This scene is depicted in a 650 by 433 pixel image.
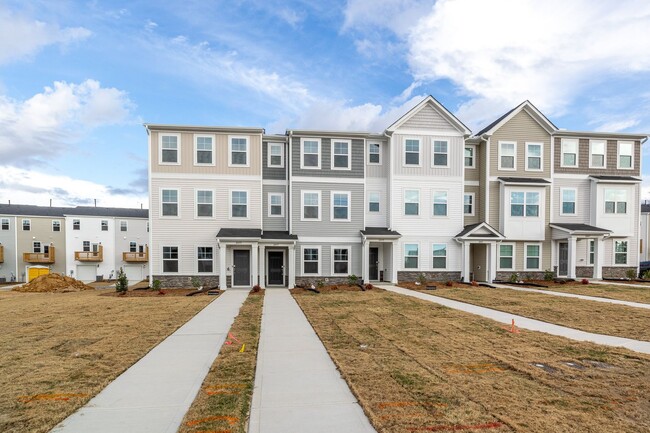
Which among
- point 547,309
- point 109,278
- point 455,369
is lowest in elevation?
point 109,278

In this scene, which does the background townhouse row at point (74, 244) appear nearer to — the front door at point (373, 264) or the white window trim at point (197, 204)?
the white window trim at point (197, 204)

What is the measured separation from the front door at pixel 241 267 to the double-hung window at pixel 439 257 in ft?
36.1

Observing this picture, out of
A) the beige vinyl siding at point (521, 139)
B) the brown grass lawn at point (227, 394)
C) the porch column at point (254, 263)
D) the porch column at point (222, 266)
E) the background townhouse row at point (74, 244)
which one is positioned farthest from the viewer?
A: the background townhouse row at point (74, 244)

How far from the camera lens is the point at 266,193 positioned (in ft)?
68.2

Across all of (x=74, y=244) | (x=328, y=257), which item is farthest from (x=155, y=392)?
(x=74, y=244)

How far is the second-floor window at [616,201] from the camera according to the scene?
2239cm

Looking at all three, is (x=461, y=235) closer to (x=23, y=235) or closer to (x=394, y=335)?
(x=394, y=335)

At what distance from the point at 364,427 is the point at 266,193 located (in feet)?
57.7

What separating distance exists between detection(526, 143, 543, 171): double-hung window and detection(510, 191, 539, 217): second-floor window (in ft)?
5.64

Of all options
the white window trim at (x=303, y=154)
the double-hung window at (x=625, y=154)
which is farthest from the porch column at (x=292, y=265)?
the double-hung window at (x=625, y=154)

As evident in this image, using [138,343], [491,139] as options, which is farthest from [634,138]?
[138,343]

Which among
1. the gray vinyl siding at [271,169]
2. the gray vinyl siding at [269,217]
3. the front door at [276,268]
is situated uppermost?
the gray vinyl siding at [271,169]

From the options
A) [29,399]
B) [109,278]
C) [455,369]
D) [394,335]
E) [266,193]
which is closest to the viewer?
[29,399]

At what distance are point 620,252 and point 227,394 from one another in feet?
89.6
